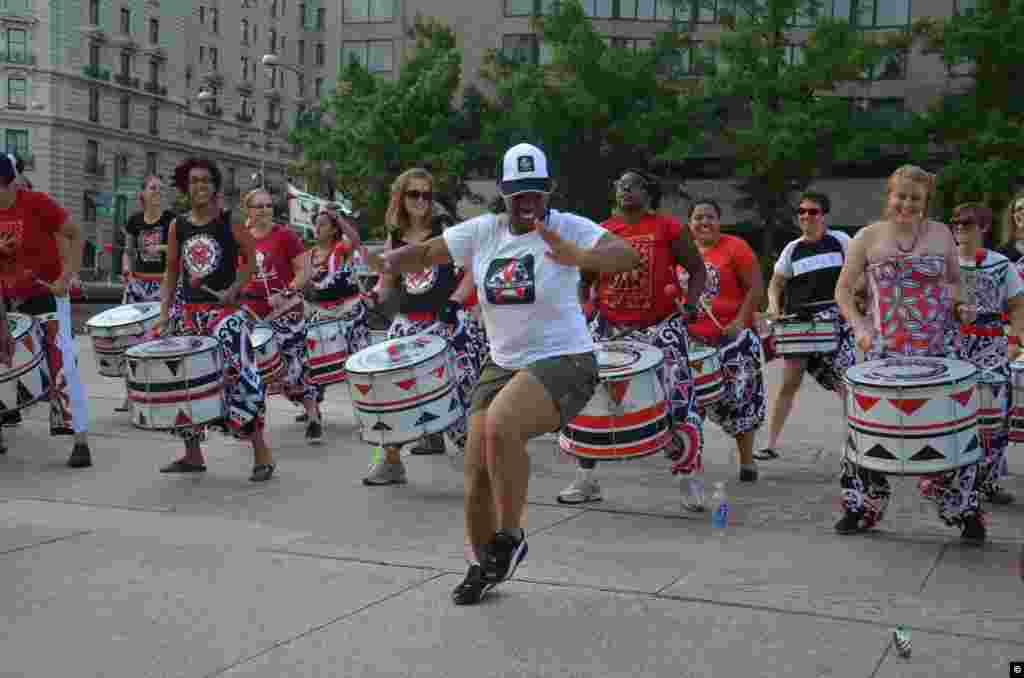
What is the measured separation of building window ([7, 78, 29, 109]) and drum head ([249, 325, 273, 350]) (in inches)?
2548

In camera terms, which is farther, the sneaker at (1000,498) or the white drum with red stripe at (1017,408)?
the sneaker at (1000,498)

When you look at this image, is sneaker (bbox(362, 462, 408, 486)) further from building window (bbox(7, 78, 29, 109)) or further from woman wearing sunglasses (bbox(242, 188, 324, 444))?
building window (bbox(7, 78, 29, 109))

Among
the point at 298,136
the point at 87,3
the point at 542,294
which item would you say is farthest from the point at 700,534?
the point at 87,3

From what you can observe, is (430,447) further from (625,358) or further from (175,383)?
(625,358)

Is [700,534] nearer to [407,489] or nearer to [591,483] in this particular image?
[591,483]

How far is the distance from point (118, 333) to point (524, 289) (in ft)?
21.4

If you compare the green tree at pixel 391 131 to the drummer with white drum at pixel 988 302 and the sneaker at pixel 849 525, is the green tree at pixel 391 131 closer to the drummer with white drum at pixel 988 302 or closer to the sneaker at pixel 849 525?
the drummer with white drum at pixel 988 302

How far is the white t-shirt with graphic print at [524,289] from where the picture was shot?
5395 millimetres

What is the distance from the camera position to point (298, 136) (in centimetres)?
4300

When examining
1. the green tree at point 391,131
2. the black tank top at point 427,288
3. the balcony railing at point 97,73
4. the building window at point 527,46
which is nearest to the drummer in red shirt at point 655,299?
the black tank top at point 427,288

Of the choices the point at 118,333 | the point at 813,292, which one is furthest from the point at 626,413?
the point at 118,333

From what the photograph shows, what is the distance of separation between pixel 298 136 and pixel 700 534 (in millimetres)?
37999

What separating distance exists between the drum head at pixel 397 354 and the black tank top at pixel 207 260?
1002mm

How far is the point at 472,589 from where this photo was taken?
509 cm
